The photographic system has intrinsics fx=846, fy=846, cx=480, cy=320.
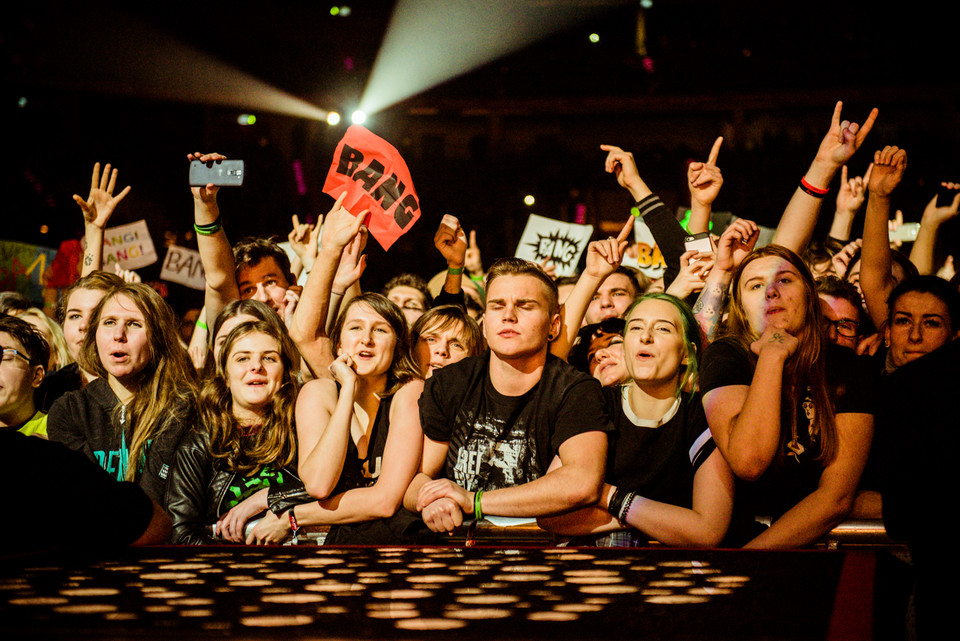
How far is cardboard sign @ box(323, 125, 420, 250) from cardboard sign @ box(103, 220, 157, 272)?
261cm

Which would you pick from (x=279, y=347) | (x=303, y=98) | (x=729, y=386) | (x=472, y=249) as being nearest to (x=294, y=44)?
(x=303, y=98)

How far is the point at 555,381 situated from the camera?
114 inches

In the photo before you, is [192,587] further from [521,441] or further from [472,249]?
[472,249]

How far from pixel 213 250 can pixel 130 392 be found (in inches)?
34.7

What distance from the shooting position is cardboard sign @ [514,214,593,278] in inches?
231

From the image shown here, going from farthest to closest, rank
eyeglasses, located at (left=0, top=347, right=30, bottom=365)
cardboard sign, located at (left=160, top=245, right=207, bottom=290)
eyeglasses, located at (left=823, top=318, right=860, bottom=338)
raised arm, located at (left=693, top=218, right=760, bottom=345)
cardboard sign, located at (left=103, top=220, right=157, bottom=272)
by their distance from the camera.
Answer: cardboard sign, located at (left=160, top=245, right=207, bottom=290), cardboard sign, located at (left=103, top=220, right=157, bottom=272), eyeglasses, located at (left=823, top=318, right=860, bottom=338), eyeglasses, located at (left=0, top=347, right=30, bottom=365), raised arm, located at (left=693, top=218, right=760, bottom=345)

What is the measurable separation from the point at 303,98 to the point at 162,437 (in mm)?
11901

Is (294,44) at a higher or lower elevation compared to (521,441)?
higher

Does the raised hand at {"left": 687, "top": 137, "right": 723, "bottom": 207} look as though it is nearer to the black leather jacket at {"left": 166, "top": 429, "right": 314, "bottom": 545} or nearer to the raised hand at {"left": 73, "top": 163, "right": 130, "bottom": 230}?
the black leather jacket at {"left": 166, "top": 429, "right": 314, "bottom": 545}

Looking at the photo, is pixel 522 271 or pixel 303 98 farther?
pixel 303 98

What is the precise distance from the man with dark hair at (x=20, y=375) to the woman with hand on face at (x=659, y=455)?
2.55 m

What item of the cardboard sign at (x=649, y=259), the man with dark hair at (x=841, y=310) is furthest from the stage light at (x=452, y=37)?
the man with dark hair at (x=841, y=310)

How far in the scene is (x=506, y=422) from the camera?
2.83m

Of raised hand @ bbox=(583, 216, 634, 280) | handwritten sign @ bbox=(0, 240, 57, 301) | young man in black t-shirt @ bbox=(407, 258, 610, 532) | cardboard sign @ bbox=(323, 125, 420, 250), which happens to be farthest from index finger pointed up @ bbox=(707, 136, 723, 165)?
handwritten sign @ bbox=(0, 240, 57, 301)
